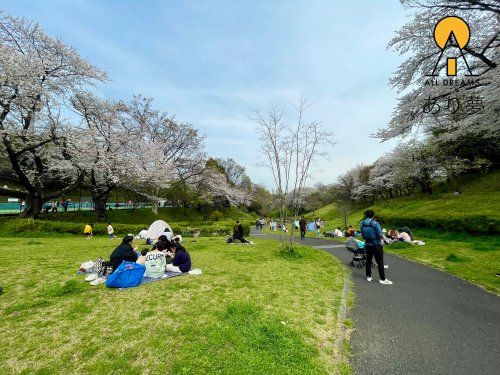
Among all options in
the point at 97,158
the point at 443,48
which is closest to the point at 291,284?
the point at 443,48

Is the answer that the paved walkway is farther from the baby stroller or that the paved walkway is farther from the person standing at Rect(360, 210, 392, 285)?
the baby stroller

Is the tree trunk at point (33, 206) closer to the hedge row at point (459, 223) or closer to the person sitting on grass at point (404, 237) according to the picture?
the person sitting on grass at point (404, 237)

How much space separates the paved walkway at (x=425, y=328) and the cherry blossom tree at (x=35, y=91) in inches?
800

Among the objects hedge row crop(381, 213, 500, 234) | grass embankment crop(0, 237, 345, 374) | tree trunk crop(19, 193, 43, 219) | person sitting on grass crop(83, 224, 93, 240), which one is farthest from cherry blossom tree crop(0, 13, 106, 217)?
hedge row crop(381, 213, 500, 234)

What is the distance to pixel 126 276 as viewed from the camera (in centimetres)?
606

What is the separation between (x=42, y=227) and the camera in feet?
52.2

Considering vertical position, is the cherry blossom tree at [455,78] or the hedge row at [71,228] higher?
the cherry blossom tree at [455,78]

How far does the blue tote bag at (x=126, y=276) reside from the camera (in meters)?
5.96

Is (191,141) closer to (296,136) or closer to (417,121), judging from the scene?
(296,136)

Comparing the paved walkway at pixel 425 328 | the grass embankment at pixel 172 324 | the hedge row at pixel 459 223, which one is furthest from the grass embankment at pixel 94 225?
the paved walkway at pixel 425 328

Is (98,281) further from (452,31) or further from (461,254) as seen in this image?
(452,31)

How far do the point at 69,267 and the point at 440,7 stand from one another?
17651 millimetres

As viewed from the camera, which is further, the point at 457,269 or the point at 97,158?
the point at 97,158

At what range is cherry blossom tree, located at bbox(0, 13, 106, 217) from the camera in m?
15.1
